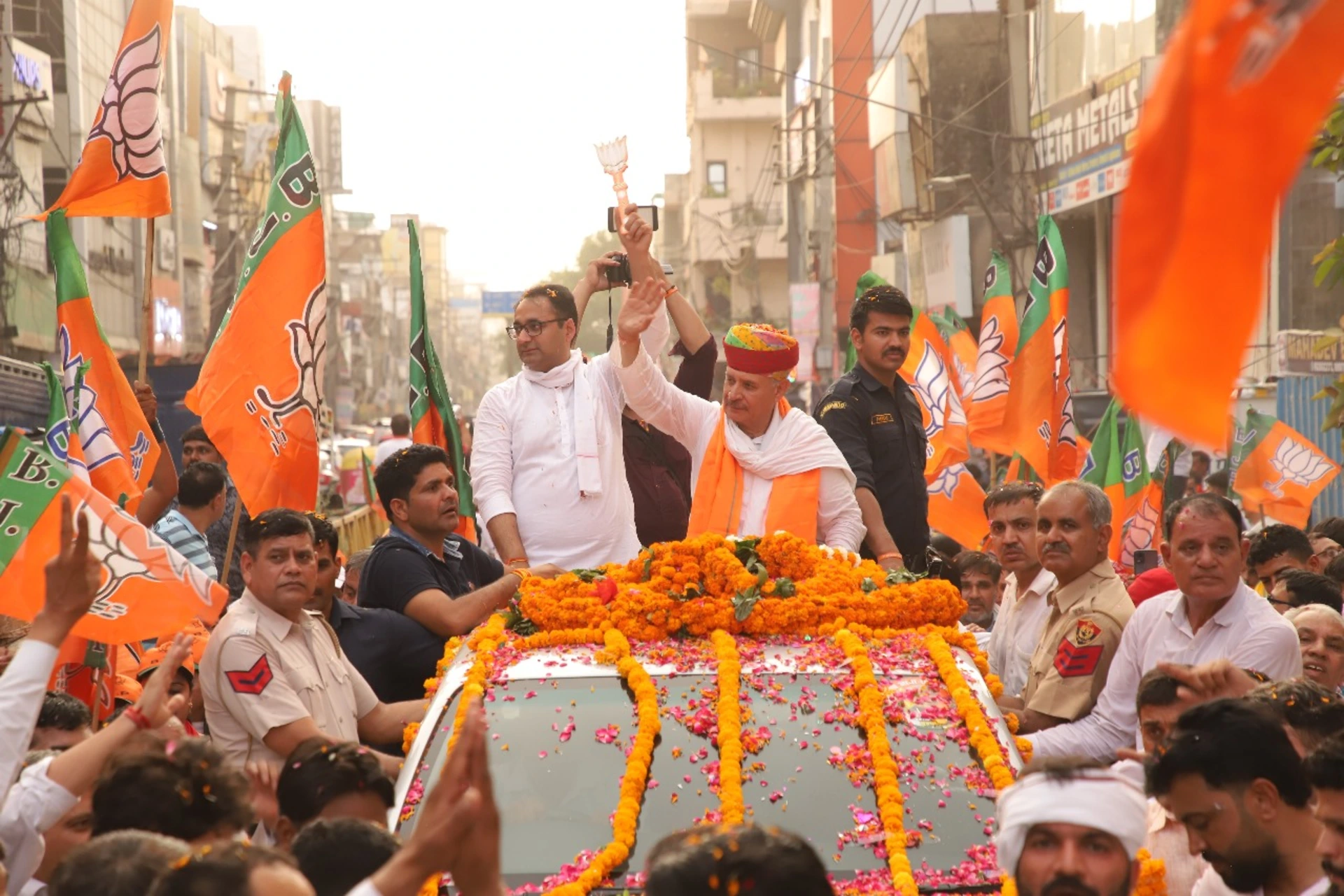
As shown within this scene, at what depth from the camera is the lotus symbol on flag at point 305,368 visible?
7922 mm

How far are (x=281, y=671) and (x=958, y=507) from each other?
7213 millimetres

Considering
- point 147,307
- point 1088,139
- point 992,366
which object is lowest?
point 992,366

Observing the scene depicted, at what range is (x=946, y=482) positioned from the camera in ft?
39.3

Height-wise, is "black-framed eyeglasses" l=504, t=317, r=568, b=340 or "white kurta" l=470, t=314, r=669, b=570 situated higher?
A: "black-framed eyeglasses" l=504, t=317, r=568, b=340

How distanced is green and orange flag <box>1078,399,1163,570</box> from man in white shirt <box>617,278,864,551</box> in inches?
186

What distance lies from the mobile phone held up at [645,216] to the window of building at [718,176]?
60980 mm

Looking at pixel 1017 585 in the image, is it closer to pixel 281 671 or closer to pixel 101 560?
pixel 281 671

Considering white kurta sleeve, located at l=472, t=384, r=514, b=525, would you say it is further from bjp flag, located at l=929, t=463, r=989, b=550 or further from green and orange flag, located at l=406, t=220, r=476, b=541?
bjp flag, located at l=929, t=463, r=989, b=550

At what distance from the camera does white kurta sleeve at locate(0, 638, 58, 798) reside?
12.9ft

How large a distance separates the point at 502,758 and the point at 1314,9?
327 centimetres

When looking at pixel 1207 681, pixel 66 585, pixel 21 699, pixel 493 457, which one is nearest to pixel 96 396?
pixel 493 457

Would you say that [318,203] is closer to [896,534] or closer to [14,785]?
[896,534]

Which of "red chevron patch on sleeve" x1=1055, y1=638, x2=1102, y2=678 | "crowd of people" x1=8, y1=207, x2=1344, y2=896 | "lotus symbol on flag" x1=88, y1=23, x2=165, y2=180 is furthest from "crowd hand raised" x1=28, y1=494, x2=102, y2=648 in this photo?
"lotus symbol on flag" x1=88, y1=23, x2=165, y2=180

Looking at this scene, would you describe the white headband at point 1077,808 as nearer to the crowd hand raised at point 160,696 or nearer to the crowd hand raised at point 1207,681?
the crowd hand raised at point 1207,681
